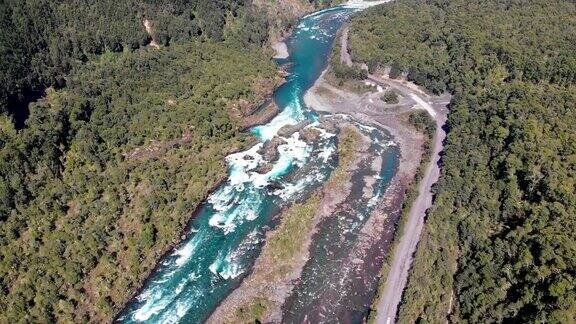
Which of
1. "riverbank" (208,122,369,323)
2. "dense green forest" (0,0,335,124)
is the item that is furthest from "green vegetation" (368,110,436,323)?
"dense green forest" (0,0,335,124)

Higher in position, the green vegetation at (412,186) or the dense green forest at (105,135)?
the dense green forest at (105,135)

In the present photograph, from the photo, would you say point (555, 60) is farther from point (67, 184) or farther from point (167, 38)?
point (67, 184)

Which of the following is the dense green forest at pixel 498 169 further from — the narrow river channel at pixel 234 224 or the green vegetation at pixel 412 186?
the narrow river channel at pixel 234 224

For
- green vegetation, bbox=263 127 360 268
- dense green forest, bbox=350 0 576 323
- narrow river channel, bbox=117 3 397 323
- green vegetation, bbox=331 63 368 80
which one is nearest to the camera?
dense green forest, bbox=350 0 576 323

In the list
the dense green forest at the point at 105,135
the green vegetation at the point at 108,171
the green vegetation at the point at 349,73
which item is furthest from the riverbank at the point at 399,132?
the dense green forest at the point at 105,135

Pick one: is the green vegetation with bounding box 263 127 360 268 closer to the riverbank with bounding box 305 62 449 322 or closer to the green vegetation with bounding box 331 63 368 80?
the riverbank with bounding box 305 62 449 322
